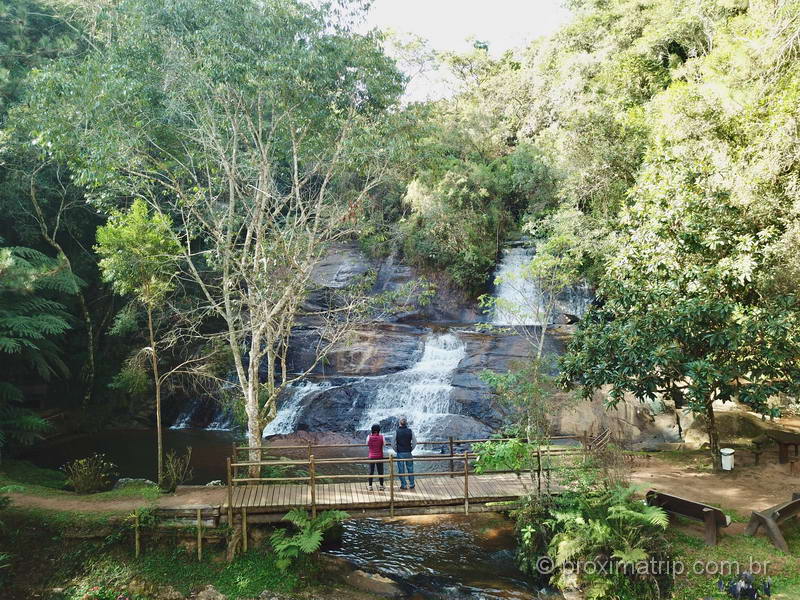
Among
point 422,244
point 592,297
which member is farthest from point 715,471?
point 422,244

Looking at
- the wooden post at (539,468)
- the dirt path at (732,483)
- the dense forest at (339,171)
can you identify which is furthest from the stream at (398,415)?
the dirt path at (732,483)

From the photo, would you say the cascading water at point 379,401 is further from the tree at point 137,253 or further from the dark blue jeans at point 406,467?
the tree at point 137,253

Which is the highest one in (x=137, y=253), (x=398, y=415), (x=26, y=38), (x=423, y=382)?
(x=26, y=38)

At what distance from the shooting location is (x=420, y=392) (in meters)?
18.3

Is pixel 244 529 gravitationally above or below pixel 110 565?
above

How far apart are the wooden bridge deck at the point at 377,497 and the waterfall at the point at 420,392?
20.0 ft

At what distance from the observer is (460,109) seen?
104ft

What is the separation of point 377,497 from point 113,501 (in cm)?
543

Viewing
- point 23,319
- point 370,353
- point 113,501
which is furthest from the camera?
point 370,353

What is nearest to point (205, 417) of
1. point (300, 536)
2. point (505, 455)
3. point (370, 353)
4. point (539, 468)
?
point (370, 353)

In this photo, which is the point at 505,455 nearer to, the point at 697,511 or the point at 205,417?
the point at 697,511

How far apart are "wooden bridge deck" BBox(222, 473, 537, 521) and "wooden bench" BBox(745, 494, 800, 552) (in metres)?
3.56

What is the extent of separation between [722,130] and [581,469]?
10569mm

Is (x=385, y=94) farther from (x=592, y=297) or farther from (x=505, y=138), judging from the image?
(x=505, y=138)
